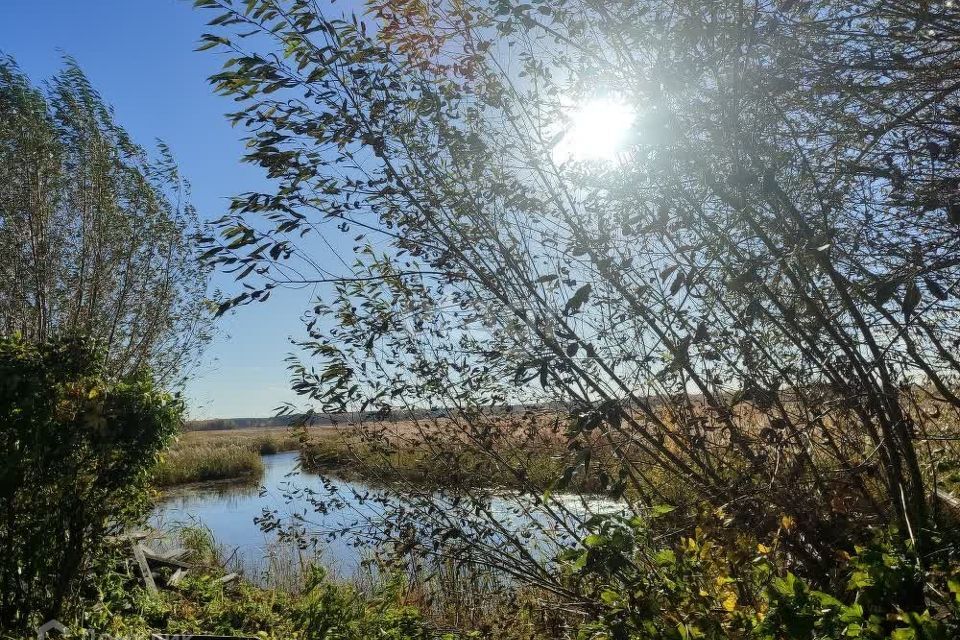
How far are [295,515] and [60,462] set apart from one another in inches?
62.7

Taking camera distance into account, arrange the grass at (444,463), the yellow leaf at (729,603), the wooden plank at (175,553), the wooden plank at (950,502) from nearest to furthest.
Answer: the yellow leaf at (729,603) < the wooden plank at (950,502) < the grass at (444,463) < the wooden plank at (175,553)

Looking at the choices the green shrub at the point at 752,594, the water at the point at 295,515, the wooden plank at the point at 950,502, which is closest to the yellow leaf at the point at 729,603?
the green shrub at the point at 752,594

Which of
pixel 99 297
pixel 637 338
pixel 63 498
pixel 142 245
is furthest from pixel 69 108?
pixel 637 338

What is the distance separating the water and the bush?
3.28 ft

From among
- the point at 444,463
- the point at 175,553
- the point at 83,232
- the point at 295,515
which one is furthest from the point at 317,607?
the point at 83,232

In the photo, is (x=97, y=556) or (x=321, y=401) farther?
(x=97, y=556)

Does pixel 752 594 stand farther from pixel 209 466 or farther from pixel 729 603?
pixel 209 466

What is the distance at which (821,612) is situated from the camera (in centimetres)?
159

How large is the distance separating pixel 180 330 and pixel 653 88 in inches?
438

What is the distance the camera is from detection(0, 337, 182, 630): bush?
3994 mm

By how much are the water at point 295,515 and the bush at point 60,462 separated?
3.28 ft

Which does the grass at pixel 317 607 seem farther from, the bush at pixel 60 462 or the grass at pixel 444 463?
the grass at pixel 444 463

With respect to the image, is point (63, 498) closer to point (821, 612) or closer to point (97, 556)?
point (97, 556)

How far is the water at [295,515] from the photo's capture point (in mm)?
4117
